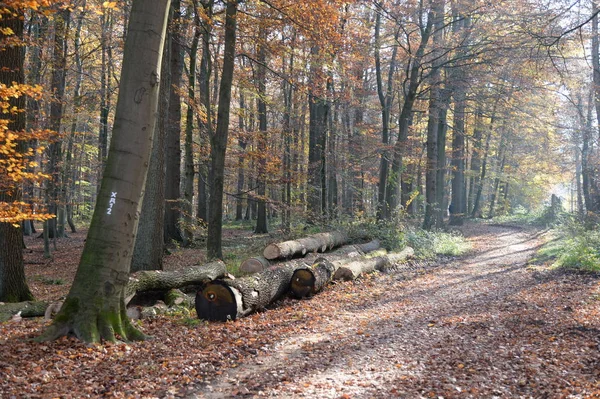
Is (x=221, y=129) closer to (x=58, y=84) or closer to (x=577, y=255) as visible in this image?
(x=58, y=84)

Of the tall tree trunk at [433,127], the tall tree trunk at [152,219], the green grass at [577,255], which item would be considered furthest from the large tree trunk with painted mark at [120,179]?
the tall tree trunk at [433,127]

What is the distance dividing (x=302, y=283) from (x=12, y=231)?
5.69 metres

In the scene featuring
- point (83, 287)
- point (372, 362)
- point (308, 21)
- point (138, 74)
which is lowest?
point (372, 362)

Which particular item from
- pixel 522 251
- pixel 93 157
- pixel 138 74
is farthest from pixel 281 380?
pixel 93 157

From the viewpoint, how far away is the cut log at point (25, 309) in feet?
24.6

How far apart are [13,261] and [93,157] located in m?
19.3

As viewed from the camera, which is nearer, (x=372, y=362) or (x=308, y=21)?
(x=372, y=362)

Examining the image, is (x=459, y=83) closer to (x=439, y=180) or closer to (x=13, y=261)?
(x=439, y=180)

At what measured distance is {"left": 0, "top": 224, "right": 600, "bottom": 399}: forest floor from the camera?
476cm

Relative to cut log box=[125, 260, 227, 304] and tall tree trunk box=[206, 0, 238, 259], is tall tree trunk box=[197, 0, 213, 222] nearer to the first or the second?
tall tree trunk box=[206, 0, 238, 259]

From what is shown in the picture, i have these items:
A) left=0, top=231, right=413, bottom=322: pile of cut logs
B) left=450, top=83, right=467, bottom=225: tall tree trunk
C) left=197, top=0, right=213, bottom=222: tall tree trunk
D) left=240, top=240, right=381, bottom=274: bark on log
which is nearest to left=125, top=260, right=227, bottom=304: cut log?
left=0, top=231, right=413, bottom=322: pile of cut logs

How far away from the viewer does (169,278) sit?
8664mm

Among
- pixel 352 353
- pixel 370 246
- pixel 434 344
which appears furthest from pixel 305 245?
pixel 352 353

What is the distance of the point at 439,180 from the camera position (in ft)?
88.0
